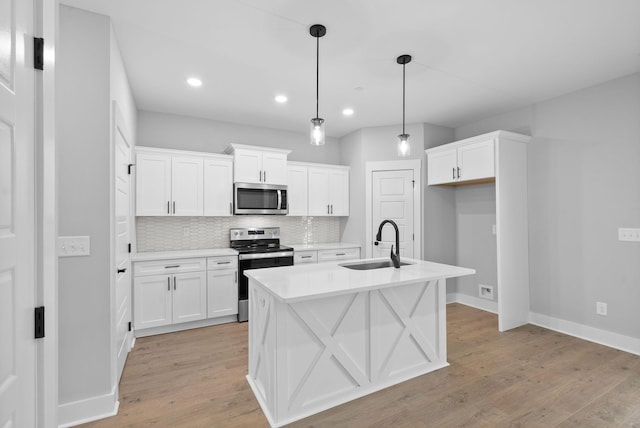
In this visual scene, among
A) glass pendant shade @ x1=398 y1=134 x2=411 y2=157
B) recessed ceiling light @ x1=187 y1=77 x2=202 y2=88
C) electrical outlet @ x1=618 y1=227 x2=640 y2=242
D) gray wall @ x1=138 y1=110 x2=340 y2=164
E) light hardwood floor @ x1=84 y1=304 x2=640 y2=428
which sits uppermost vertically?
recessed ceiling light @ x1=187 y1=77 x2=202 y2=88

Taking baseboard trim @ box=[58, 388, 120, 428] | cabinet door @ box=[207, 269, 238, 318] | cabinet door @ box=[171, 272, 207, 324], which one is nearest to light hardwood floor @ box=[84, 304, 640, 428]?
baseboard trim @ box=[58, 388, 120, 428]

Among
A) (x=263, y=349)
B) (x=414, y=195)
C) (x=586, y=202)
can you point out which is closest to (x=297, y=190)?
(x=414, y=195)

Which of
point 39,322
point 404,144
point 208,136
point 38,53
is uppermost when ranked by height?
point 208,136

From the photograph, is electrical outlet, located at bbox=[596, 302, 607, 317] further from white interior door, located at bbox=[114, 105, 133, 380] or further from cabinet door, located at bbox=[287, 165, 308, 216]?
white interior door, located at bbox=[114, 105, 133, 380]

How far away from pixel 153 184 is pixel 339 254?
2689 millimetres

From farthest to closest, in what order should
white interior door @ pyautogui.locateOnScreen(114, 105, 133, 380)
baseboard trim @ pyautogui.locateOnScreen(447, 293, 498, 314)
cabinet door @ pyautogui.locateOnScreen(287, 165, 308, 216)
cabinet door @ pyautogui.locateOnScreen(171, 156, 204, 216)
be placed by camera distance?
cabinet door @ pyautogui.locateOnScreen(287, 165, 308, 216)
baseboard trim @ pyautogui.locateOnScreen(447, 293, 498, 314)
cabinet door @ pyautogui.locateOnScreen(171, 156, 204, 216)
white interior door @ pyautogui.locateOnScreen(114, 105, 133, 380)

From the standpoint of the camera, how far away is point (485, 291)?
14.5ft

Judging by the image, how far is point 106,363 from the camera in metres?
2.14

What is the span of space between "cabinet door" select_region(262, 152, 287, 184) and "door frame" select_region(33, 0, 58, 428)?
10.9 ft

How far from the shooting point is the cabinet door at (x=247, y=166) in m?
4.22

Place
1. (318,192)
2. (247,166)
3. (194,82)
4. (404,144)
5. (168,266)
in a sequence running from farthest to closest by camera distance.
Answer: (318,192)
(247,166)
(168,266)
(194,82)
(404,144)

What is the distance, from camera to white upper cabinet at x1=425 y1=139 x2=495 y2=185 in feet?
12.5

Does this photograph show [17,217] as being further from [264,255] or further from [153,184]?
[264,255]

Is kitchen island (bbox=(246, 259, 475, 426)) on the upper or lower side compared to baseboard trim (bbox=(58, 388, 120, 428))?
upper
